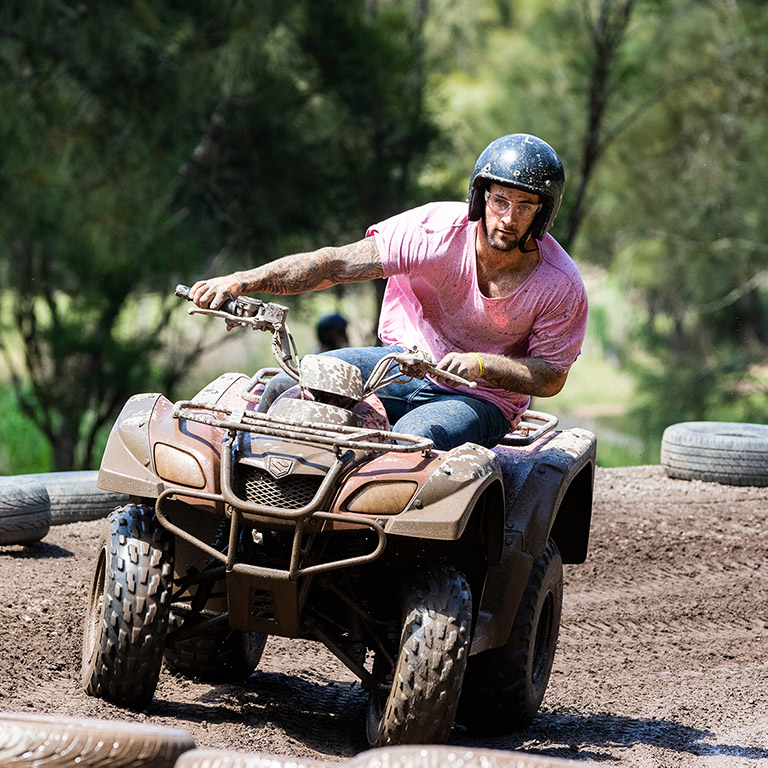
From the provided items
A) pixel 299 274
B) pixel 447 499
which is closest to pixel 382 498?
pixel 447 499

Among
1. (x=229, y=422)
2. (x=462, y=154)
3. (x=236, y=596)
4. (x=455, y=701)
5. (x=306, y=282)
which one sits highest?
(x=462, y=154)

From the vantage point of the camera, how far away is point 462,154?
61.2ft

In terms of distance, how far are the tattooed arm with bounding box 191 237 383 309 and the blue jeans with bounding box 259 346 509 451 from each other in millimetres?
254

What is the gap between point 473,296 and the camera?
407 cm

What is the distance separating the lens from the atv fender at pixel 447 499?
3.27 meters

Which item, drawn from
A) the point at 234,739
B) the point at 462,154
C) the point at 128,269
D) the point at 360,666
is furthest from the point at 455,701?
the point at 462,154

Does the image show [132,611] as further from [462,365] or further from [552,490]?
[552,490]

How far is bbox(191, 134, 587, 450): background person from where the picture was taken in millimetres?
3973

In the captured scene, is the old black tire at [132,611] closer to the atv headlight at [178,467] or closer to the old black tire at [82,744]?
the atv headlight at [178,467]

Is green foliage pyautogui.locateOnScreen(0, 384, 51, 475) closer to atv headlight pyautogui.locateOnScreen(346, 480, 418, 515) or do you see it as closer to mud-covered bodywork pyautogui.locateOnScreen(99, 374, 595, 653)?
mud-covered bodywork pyautogui.locateOnScreen(99, 374, 595, 653)

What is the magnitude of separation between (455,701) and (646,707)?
1.36m

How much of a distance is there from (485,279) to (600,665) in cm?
186

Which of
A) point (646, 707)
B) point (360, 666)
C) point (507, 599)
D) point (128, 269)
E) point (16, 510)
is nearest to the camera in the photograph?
point (360, 666)

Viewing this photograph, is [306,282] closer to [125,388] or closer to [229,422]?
[229,422]
